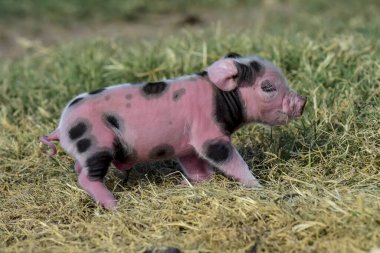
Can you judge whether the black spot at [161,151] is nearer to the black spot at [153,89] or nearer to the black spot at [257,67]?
the black spot at [153,89]

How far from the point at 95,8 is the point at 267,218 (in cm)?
739

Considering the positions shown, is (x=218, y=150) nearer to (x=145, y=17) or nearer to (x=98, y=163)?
(x=98, y=163)

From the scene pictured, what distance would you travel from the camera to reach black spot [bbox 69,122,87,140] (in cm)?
403

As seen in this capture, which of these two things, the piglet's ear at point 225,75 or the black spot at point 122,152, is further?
the piglet's ear at point 225,75

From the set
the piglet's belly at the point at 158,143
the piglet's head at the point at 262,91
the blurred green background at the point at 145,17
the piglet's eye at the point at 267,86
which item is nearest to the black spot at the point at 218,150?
the piglet's belly at the point at 158,143

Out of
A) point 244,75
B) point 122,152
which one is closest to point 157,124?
point 122,152

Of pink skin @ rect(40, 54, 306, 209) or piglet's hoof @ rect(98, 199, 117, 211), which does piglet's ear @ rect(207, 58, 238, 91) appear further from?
piglet's hoof @ rect(98, 199, 117, 211)

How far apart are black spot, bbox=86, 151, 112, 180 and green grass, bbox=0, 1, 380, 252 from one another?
20cm

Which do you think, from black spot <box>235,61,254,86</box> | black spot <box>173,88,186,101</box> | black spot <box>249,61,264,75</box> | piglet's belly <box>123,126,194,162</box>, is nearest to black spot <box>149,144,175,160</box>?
piglet's belly <box>123,126,194,162</box>

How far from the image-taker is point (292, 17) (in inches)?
366

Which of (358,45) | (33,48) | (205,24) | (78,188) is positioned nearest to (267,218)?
(78,188)

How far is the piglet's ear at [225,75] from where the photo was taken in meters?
4.16

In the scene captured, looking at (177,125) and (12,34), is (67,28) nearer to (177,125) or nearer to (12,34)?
(12,34)

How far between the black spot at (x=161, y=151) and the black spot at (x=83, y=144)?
33cm
